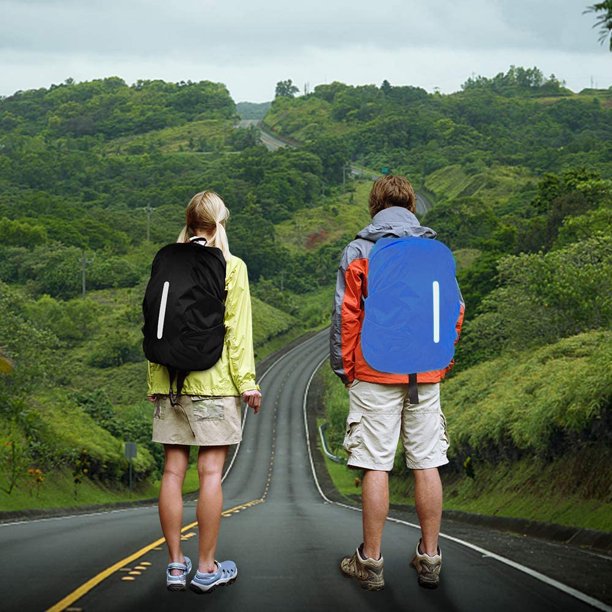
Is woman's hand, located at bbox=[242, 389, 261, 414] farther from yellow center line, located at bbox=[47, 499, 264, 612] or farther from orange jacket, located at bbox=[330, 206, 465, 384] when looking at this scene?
yellow center line, located at bbox=[47, 499, 264, 612]

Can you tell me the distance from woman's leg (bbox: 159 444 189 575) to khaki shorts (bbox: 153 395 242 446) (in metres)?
0.13

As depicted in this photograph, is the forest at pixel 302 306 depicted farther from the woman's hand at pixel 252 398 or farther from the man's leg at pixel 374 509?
the woman's hand at pixel 252 398

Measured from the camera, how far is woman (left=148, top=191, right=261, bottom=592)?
7539mm

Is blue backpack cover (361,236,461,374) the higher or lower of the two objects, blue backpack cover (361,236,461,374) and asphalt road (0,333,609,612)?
the higher

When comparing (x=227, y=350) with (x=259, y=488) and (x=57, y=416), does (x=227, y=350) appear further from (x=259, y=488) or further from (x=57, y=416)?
(x=259, y=488)

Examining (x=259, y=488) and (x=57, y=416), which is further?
(x=259, y=488)

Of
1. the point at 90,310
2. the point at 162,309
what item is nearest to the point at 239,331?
the point at 162,309

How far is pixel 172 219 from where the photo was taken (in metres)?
179

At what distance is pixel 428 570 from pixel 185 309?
251 cm

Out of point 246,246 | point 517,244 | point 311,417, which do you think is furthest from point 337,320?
point 246,246

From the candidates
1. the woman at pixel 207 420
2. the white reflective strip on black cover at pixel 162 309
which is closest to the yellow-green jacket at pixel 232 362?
the woman at pixel 207 420

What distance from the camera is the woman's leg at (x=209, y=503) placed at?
7.59 metres

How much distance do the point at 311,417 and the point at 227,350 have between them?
85.2 metres

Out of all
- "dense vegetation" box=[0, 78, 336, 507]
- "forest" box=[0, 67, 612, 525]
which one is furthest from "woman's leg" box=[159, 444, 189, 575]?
"dense vegetation" box=[0, 78, 336, 507]
